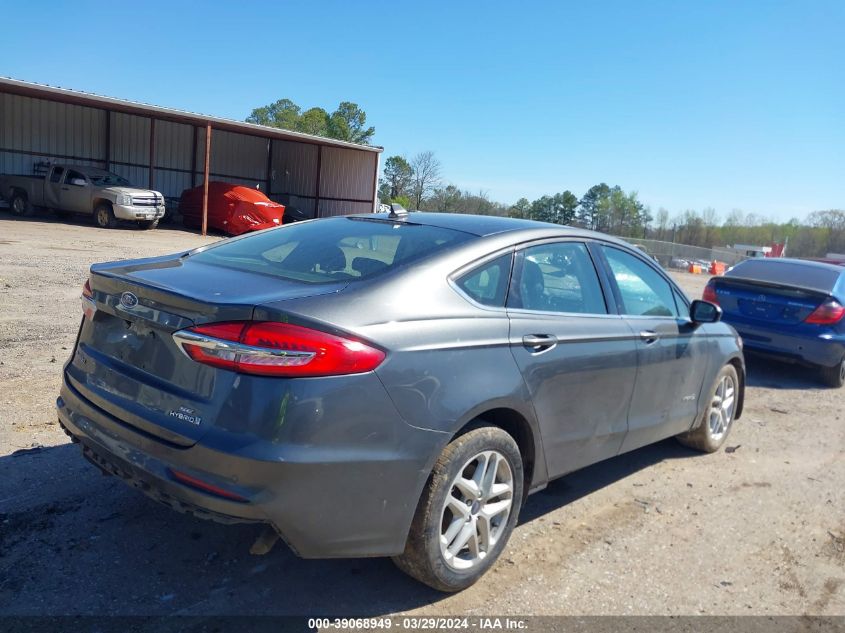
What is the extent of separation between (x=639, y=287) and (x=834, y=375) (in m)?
5.33

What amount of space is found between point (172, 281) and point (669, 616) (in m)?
2.66

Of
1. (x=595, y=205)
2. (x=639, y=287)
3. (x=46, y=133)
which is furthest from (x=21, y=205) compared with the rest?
(x=595, y=205)

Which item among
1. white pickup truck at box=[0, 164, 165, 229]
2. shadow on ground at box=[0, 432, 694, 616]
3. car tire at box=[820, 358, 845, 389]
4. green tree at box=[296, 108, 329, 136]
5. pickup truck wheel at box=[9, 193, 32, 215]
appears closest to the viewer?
shadow on ground at box=[0, 432, 694, 616]

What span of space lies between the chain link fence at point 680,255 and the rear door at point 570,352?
36118 millimetres

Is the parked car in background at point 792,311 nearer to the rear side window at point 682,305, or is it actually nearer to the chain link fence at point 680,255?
the rear side window at point 682,305

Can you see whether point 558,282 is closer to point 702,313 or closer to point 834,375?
point 702,313

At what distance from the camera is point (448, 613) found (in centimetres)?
295

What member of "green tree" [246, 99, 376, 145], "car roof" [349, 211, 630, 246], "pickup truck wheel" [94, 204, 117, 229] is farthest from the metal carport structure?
"green tree" [246, 99, 376, 145]

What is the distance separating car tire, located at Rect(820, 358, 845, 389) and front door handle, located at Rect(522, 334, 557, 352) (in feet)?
20.8

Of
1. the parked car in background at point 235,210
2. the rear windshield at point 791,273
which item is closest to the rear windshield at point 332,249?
the rear windshield at point 791,273

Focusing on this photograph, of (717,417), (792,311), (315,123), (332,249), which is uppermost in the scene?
(315,123)

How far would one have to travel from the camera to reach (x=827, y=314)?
7.91 meters

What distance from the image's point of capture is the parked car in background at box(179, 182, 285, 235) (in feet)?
78.6

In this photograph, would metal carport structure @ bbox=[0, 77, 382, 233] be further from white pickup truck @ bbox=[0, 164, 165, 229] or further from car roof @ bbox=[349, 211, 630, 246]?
car roof @ bbox=[349, 211, 630, 246]
